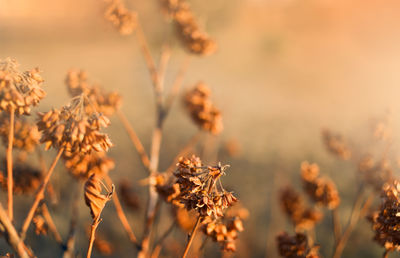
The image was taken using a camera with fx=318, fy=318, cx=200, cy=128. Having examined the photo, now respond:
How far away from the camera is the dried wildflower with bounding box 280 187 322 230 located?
3.03 metres

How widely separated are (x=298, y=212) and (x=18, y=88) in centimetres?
259

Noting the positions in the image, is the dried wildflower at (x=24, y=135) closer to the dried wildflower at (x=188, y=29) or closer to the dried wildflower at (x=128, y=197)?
the dried wildflower at (x=128, y=197)

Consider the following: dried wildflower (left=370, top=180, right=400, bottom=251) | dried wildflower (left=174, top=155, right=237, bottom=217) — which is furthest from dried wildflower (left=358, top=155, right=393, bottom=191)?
dried wildflower (left=174, top=155, right=237, bottom=217)

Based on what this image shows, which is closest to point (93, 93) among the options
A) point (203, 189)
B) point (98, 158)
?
point (98, 158)

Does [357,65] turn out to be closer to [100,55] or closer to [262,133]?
[262,133]

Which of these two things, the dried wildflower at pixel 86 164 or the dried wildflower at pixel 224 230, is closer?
the dried wildflower at pixel 224 230

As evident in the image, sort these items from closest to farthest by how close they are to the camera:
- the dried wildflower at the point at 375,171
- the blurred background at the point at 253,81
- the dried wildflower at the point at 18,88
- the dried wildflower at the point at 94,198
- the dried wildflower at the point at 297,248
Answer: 1. the dried wildflower at the point at 94,198
2. the dried wildflower at the point at 18,88
3. the dried wildflower at the point at 297,248
4. the dried wildflower at the point at 375,171
5. the blurred background at the point at 253,81

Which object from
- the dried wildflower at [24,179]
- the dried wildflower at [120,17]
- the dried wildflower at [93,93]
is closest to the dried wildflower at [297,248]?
the dried wildflower at [93,93]

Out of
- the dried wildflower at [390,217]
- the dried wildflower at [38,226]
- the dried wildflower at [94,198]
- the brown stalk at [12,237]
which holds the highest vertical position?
the dried wildflower at [390,217]

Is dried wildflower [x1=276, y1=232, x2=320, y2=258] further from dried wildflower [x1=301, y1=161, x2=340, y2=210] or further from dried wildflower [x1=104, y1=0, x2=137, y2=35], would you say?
dried wildflower [x1=104, y1=0, x2=137, y2=35]

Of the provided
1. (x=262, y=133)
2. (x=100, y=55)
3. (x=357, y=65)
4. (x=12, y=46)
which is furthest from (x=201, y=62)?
(x=12, y=46)

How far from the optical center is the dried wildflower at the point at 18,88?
4.25 feet

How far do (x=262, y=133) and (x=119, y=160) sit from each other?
5878mm

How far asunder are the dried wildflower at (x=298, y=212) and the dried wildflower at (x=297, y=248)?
47.4 inches
